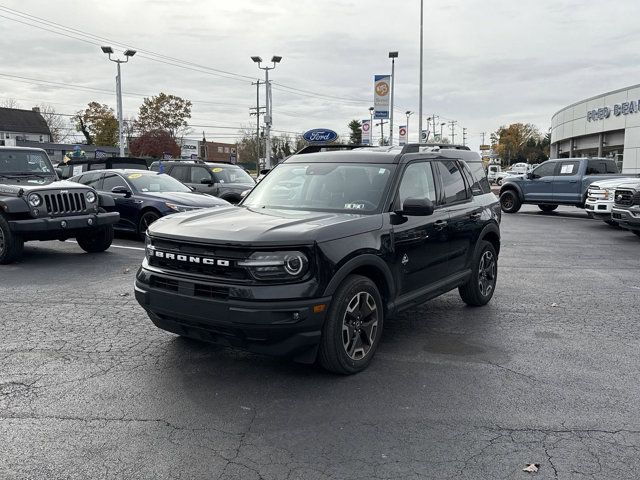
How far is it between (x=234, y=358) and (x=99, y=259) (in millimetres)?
5855

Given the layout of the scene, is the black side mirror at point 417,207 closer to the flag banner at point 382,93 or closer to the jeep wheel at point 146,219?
the jeep wheel at point 146,219

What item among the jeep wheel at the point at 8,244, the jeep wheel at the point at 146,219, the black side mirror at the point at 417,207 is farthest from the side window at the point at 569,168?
the jeep wheel at the point at 8,244

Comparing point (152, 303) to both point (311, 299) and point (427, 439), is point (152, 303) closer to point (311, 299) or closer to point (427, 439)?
point (311, 299)

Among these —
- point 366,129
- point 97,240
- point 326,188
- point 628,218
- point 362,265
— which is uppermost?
point 366,129

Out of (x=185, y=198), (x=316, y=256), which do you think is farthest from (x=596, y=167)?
(x=316, y=256)

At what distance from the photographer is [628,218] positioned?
12.2 meters

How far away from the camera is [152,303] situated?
177 inches

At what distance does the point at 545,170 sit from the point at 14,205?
16.3 metres

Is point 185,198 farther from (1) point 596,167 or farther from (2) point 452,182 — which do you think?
(1) point 596,167

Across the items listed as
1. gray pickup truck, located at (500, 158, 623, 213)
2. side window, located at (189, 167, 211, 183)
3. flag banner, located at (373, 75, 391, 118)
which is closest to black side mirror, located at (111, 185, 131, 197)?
side window, located at (189, 167, 211, 183)

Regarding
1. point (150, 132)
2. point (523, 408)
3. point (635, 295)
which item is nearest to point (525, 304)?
point (635, 295)

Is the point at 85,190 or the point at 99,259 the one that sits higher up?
the point at 85,190

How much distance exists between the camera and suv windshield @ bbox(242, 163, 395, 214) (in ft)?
16.9

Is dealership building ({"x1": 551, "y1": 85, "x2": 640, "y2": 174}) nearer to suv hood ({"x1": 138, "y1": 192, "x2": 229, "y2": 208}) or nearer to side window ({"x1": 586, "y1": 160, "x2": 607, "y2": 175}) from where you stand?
side window ({"x1": 586, "y1": 160, "x2": 607, "y2": 175})
